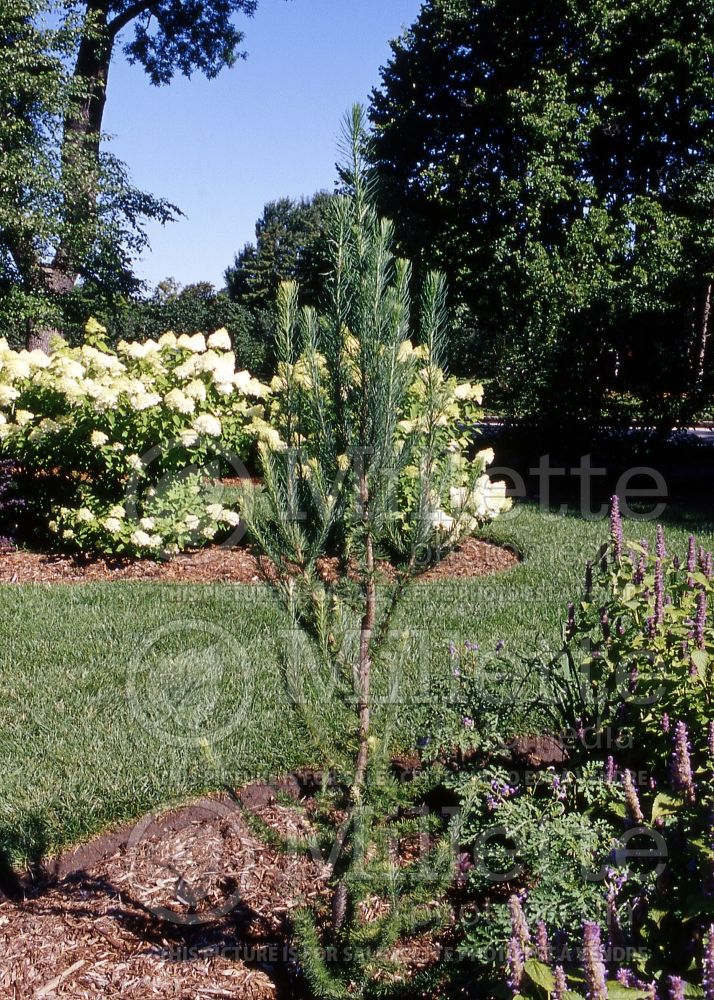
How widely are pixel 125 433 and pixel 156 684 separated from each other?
113 inches

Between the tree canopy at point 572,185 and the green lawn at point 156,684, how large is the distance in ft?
22.6

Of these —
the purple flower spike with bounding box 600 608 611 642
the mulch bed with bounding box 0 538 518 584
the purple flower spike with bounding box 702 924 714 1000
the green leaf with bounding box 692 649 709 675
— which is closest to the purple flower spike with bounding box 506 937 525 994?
the purple flower spike with bounding box 702 924 714 1000

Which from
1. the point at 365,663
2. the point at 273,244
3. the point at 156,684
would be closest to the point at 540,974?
the point at 365,663

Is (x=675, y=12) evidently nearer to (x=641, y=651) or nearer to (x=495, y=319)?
(x=495, y=319)

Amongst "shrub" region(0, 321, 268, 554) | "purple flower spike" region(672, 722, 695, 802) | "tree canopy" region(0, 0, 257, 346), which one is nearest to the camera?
"purple flower spike" region(672, 722, 695, 802)

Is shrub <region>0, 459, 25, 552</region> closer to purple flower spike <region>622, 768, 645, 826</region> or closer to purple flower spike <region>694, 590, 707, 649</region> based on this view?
purple flower spike <region>694, 590, 707, 649</region>

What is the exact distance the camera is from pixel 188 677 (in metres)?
4.66

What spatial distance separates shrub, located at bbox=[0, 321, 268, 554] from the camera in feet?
22.4

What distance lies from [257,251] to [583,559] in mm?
48885

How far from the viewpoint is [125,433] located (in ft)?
22.5

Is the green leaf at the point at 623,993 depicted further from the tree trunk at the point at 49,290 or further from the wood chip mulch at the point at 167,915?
the tree trunk at the point at 49,290

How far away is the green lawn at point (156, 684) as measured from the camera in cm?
331

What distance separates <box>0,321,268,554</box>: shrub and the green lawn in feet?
2.63

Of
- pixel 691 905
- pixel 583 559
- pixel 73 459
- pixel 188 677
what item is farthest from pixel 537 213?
pixel 691 905
